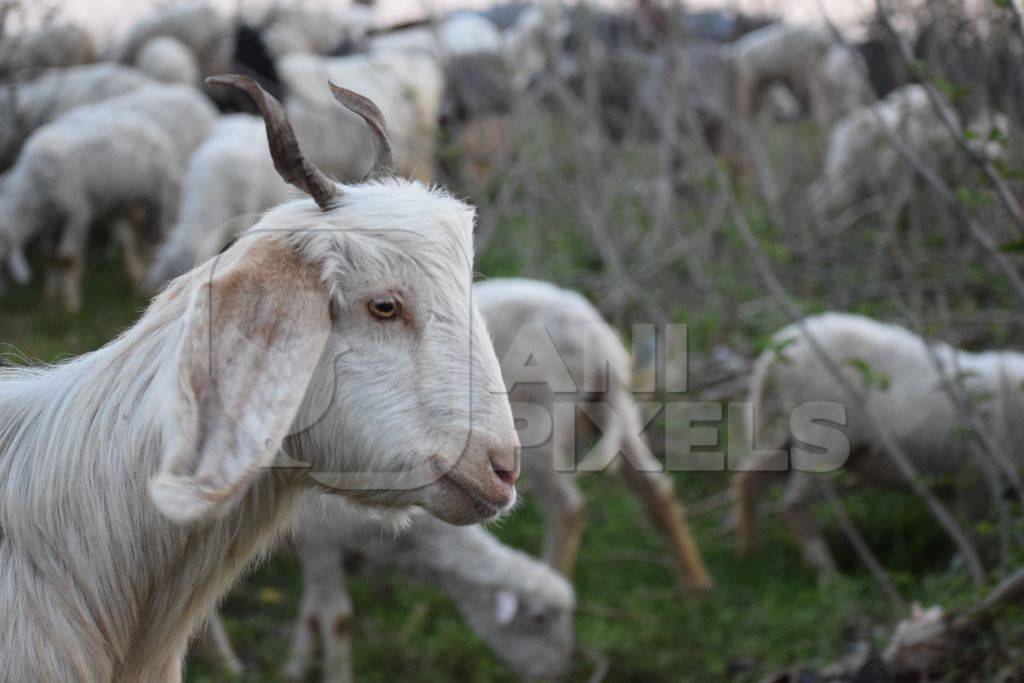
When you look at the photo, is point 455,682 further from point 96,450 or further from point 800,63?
point 800,63

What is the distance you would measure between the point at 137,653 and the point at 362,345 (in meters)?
0.86

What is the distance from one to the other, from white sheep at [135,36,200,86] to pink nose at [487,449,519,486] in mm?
10802

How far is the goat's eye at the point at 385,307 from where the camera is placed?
2.17m

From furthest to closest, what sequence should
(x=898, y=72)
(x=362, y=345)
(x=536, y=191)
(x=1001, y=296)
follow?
(x=536, y=191) < (x=1001, y=296) < (x=898, y=72) < (x=362, y=345)

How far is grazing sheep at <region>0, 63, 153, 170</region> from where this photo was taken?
30.8 feet

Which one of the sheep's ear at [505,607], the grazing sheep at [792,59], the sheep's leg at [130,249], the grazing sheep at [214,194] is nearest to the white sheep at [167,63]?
the sheep's leg at [130,249]

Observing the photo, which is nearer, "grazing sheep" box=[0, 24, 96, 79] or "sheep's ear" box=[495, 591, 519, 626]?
"sheep's ear" box=[495, 591, 519, 626]

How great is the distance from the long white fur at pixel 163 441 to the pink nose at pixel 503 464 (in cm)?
2

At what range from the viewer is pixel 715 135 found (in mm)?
13289

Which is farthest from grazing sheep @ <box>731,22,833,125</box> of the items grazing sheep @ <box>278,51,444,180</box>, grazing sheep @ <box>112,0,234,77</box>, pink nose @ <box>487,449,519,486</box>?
pink nose @ <box>487,449,519,486</box>

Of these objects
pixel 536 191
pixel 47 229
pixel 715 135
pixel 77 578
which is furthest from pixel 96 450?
pixel 715 135

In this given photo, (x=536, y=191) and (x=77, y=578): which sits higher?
(x=536, y=191)

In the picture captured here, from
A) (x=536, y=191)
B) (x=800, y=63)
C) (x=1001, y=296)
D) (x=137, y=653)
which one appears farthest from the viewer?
(x=800, y=63)

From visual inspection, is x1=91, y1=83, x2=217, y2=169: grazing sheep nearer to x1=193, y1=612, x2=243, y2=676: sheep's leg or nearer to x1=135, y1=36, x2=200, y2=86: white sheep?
x1=135, y1=36, x2=200, y2=86: white sheep
